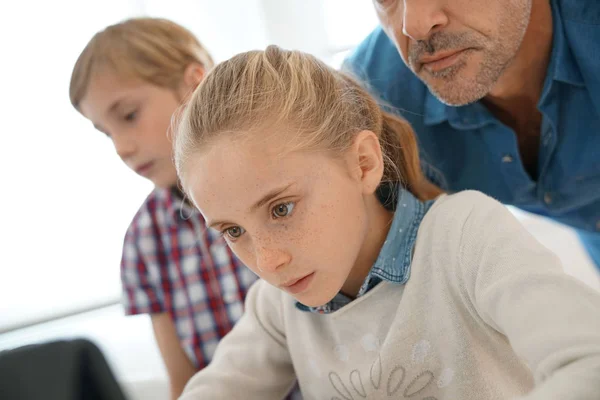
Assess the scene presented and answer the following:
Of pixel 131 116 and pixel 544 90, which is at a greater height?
pixel 131 116

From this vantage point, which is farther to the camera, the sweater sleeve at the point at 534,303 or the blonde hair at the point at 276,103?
the blonde hair at the point at 276,103

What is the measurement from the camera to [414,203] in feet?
2.93

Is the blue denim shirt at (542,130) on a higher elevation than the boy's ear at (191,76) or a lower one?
lower

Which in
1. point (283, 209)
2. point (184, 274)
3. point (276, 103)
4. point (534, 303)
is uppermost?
point (276, 103)

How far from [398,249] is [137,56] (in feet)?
2.32

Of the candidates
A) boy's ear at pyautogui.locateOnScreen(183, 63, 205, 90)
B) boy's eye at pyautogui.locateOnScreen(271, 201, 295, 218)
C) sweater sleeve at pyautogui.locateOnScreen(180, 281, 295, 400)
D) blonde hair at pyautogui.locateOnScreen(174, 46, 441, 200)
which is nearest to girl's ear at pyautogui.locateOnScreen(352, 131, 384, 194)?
blonde hair at pyautogui.locateOnScreen(174, 46, 441, 200)

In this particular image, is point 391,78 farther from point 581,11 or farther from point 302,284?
point 302,284

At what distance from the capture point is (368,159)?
849mm

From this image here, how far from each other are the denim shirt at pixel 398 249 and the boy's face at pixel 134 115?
1.72ft

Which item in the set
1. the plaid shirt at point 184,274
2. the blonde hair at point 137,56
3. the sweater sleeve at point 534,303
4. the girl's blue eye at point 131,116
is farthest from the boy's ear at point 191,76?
the sweater sleeve at point 534,303

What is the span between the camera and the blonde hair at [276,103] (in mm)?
784

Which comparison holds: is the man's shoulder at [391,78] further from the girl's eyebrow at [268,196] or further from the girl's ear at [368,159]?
the girl's eyebrow at [268,196]

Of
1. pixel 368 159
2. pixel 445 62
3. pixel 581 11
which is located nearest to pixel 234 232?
pixel 368 159

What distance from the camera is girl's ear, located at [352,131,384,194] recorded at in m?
0.84
